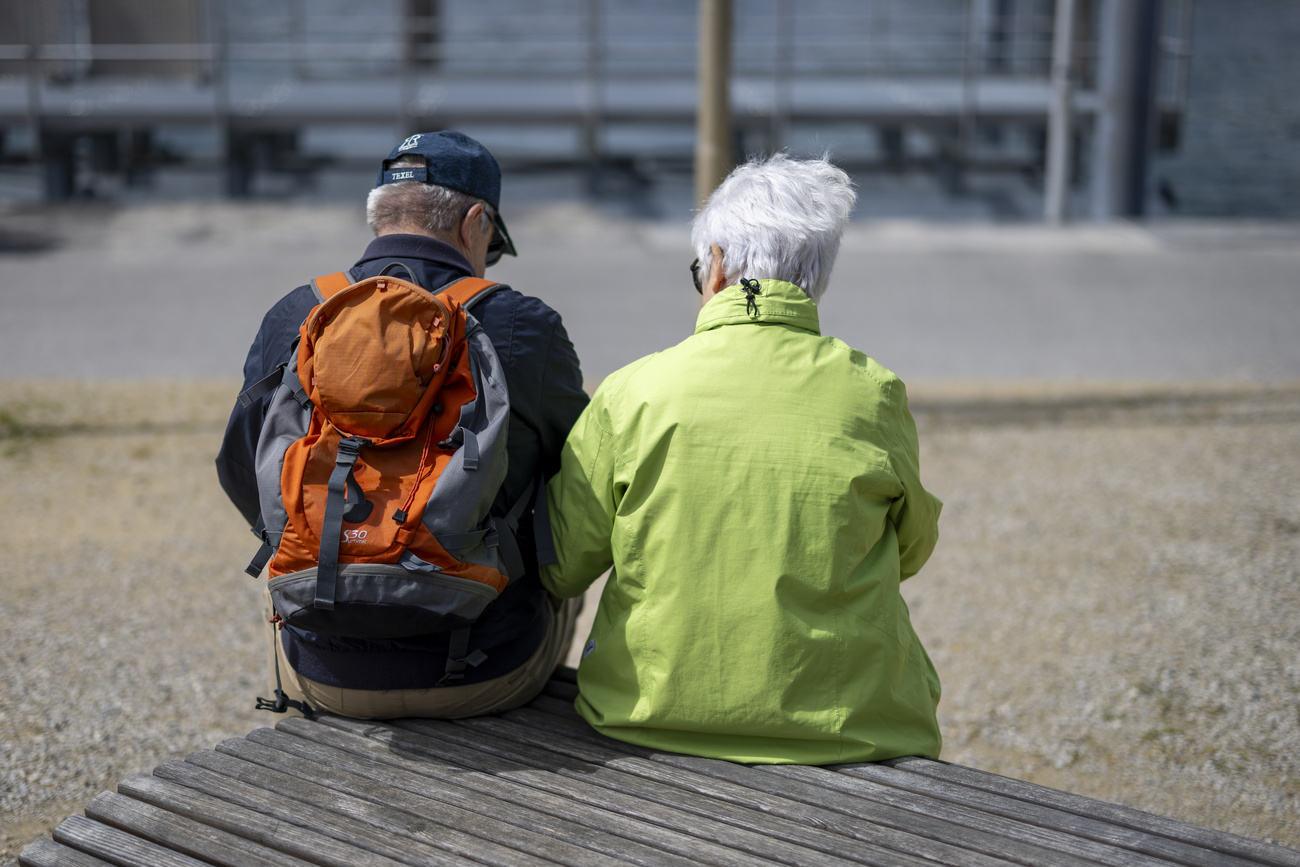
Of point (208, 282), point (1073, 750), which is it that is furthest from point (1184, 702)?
point (208, 282)

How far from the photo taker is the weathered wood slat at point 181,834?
1.86 m

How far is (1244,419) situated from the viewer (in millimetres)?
6527

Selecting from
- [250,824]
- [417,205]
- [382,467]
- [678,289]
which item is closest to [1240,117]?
[678,289]

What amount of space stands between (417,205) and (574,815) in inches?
46.3

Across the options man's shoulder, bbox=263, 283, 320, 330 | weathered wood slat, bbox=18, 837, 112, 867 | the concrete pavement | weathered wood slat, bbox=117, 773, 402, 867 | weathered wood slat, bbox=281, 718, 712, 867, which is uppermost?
man's shoulder, bbox=263, 283, 320, 330

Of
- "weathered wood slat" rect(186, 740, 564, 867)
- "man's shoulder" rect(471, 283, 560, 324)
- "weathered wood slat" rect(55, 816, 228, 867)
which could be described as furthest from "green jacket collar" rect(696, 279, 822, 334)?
"weathered wood slat" rect(55, 816, 228, 867)

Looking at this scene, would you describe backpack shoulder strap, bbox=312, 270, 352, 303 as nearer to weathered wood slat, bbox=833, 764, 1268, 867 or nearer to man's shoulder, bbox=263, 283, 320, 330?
man's shoulder, bbox=263, 283, 320, 330

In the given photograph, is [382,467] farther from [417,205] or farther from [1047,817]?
[1047,817]

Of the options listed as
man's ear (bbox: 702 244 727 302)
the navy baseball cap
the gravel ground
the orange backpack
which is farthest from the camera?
the gravel ground

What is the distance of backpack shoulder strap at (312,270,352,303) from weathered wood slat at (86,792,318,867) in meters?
0.92

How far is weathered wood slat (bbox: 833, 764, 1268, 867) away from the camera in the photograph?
1.87m

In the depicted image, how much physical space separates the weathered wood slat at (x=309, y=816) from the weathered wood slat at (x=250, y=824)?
1 cm

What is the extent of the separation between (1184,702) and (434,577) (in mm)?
2663

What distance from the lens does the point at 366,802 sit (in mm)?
2006
